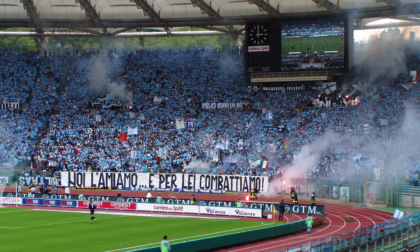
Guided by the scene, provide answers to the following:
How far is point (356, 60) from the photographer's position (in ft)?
204

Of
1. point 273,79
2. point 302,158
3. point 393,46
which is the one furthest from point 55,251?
point 393,46

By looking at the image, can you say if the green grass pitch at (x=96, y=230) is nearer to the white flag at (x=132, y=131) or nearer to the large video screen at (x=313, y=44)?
the white flag at (x=132, y=131)

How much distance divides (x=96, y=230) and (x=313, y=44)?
3033cm

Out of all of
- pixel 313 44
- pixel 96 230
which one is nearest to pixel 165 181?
pixel 313 44

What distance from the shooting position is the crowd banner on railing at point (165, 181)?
52781mm

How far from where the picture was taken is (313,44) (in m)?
56.1

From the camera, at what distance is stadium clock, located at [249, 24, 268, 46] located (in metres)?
57.3

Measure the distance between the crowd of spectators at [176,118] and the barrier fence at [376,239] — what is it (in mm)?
22561

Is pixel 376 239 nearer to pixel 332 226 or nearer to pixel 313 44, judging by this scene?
pixel 332 226

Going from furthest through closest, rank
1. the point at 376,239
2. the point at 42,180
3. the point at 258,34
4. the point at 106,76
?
the point at 106,76
the point at 42,180
the point at 258,34
the point at 376,239

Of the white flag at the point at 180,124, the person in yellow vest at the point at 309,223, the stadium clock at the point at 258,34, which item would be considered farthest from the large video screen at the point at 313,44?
the person in yellow vest at the point at 309,223

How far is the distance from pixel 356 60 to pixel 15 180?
1466 inches

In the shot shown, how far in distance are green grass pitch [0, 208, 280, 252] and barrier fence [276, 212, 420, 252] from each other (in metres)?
10.7

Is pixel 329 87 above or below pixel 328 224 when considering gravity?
above
